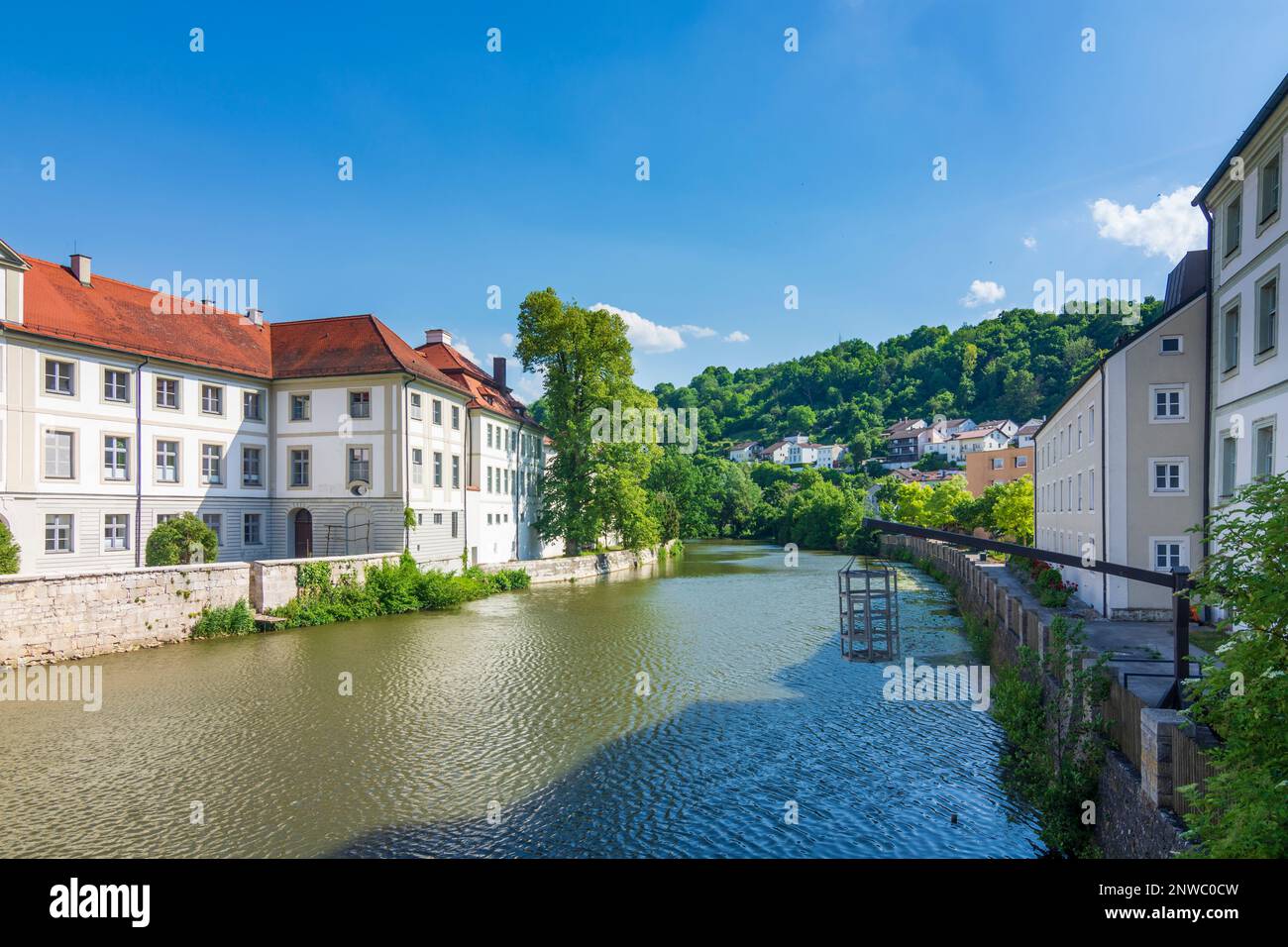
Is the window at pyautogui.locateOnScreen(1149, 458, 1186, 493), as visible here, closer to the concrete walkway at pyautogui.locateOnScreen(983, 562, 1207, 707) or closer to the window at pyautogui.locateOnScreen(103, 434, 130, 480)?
the concrete walkway at pyautogui.locateOnScreen(983, 562, 1207, 707)

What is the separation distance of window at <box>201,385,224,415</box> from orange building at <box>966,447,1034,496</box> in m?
58.7

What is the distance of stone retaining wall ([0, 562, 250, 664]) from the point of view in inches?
733

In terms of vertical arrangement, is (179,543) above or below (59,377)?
below

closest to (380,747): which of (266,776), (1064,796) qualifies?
(266,776)

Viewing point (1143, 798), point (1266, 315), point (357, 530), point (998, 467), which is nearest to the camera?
point (1143, 798)

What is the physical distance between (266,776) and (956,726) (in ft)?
40.1

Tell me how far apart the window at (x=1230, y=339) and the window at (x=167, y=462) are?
3355 cm

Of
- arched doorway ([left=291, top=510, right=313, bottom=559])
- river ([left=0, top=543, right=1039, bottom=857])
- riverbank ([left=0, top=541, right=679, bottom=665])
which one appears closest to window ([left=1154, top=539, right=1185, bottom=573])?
river ([left=0, top=543, right=1039, bottom=857])

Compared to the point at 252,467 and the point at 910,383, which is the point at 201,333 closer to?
→ the point at 252,467

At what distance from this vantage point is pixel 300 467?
32.5 metres

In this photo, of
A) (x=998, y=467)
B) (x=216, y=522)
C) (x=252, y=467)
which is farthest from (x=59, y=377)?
(x=998, y=467)

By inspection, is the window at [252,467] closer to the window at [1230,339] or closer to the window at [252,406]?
the window at [252,406]

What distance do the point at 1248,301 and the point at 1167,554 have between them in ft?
23.9
